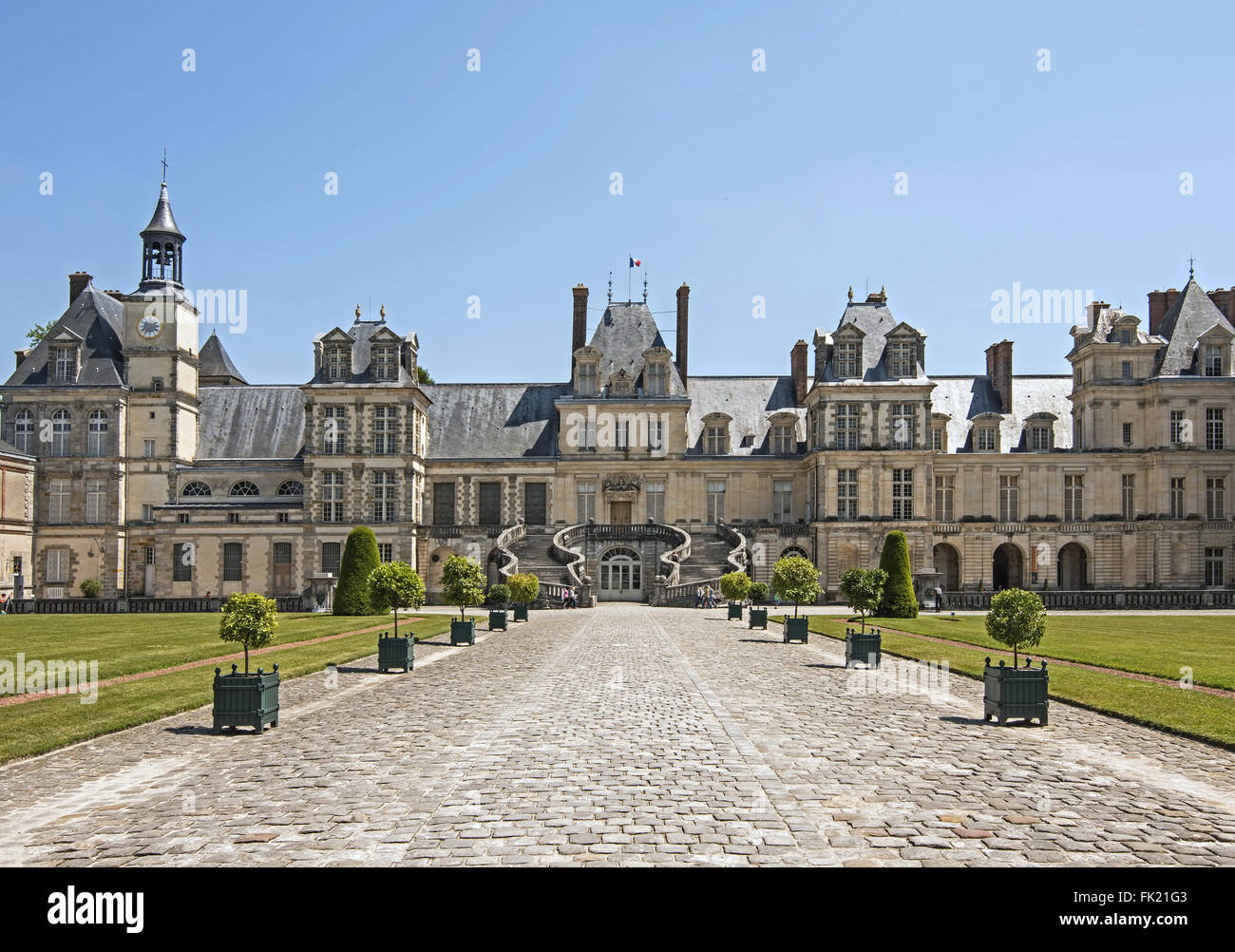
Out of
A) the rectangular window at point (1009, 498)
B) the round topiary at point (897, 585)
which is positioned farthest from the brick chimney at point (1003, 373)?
the round topiary at point (897, 585)

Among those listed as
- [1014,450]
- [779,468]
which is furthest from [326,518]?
[1014,450]

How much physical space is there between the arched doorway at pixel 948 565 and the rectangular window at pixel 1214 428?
15.1 metres

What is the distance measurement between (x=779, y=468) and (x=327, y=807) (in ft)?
171

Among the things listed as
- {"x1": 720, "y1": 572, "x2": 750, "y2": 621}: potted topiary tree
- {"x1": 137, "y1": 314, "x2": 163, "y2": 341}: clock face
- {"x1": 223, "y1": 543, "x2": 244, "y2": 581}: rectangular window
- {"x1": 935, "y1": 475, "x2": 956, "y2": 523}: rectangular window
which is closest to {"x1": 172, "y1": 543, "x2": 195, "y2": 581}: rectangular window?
{"x1": 223, "y1": 543, "x2": 244, "y2": 581}: rectangular window

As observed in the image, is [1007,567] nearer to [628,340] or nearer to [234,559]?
[628,340]

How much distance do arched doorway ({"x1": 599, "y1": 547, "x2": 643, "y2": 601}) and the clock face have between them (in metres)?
28.5

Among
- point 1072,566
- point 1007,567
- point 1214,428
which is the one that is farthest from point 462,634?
point 1214,428

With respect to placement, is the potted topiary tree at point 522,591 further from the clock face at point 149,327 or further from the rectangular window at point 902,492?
the clock face at point 149,327

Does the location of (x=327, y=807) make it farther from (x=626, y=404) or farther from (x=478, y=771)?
(x=626, y=404)

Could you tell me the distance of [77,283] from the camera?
204ft

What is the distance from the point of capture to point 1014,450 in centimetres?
5972

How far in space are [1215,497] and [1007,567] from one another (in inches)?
465

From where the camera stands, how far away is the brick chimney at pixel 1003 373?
203 ft
